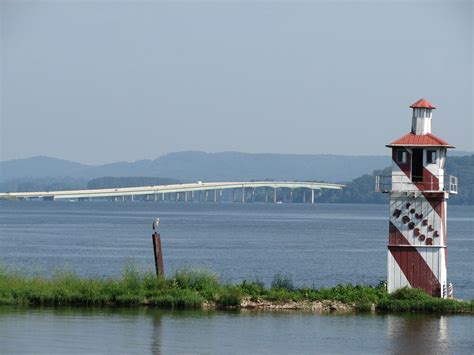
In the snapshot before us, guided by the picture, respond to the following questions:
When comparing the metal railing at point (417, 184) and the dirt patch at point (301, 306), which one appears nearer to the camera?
the dirt patch at point (301, 306)

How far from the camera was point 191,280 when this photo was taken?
117 feet

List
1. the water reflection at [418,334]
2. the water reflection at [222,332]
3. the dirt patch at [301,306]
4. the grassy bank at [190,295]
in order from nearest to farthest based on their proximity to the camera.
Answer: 1. the water reflection at [222,332]
2. the water reflection at [418,334]
3. the grassy bank at [190,295]
4. the dirt patch at [301,306]

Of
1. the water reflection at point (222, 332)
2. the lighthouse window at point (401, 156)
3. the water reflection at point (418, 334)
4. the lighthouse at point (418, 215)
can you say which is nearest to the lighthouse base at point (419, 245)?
the lighthouse at point (418, 215)

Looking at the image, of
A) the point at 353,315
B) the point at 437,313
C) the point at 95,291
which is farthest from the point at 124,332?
the point at 437,313

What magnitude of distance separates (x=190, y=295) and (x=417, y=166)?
7.29m

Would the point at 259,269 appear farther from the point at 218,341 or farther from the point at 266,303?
the point at 218,341

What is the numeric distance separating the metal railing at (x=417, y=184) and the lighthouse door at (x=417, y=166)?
4 centimetres

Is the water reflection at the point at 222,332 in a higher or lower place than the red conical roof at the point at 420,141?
lower

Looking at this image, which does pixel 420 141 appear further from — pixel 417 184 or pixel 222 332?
pixel 222 332

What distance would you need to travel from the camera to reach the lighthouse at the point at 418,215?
35.3 meters

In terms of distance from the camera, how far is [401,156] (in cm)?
3584

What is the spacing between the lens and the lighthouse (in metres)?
35.3

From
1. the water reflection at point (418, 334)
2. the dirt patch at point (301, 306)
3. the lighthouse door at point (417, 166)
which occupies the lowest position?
the water reflection at point (418, 334)

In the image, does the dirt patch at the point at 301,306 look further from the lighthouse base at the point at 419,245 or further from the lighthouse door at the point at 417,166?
the lighthouse door at the point at 417,166
